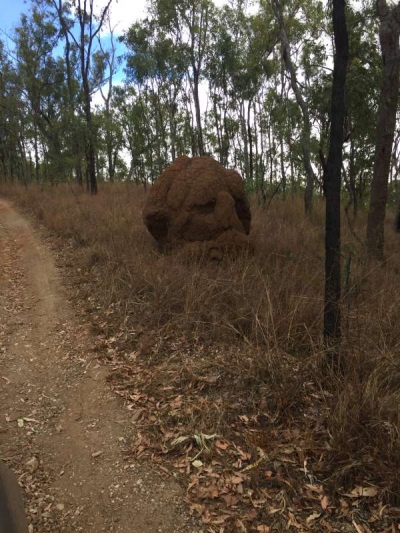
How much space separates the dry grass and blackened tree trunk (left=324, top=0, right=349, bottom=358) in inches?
6.4

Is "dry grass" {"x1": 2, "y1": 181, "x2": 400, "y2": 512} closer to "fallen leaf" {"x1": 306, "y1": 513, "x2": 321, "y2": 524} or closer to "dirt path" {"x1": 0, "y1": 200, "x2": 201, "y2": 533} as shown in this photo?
"fallen leaf" {"x1": 306, "y1": 513, "x2": 321, "y2": 524}

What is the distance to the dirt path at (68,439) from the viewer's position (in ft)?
9.14

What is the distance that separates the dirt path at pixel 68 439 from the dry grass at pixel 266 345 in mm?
468

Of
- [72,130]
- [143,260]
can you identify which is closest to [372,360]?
[143,260]

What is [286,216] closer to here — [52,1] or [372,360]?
[372,360]

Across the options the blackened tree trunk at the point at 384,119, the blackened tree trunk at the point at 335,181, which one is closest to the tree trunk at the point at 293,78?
the blackened tree trunk at the point at 384,119

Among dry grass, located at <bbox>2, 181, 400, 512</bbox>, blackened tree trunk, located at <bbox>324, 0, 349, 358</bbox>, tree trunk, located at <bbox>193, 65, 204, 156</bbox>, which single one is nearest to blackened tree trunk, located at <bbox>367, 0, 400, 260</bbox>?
dry grass, located at <bbox>2, 181, 400, 512</bbox>

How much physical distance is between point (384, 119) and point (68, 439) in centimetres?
737

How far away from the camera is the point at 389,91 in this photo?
23.5 feet

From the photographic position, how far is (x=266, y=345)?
13.5 ft

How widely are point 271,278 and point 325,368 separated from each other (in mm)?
2280

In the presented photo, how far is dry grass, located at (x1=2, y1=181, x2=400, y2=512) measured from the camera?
298cm

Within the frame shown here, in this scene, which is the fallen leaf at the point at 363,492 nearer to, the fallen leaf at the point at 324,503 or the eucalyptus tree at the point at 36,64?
the fallen leaf at the point at 324,503

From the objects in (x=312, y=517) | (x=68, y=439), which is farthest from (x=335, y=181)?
(x=68, y=439)
